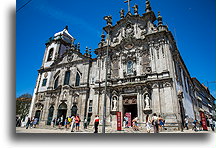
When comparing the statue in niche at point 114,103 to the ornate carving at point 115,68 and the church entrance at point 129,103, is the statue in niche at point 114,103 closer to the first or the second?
the church entrance at point 129,103

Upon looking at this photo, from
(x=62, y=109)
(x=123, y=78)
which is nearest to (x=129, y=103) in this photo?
(x=123, y=78)

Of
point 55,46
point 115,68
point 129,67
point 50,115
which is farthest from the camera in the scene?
point 55,46

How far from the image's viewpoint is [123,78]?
1820 cm

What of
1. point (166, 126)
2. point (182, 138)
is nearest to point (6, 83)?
point (182, 138)

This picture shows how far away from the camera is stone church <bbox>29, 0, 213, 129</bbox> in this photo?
15742mm

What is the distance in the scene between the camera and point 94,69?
74.8 feet

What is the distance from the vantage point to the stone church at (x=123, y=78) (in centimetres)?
1574

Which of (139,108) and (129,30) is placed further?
(129,30)

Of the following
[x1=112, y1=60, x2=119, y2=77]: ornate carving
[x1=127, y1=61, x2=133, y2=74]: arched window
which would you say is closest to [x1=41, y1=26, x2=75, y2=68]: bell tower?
[x1=112, y1=60, x2=119, y2=77]: ornate carving

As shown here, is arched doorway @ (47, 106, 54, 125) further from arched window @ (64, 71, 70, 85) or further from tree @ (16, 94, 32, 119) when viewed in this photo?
arched window @ (64, 71, 70, 85)

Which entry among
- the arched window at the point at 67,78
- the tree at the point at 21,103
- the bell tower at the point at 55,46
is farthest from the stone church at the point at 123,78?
the tree at the point at 21,103

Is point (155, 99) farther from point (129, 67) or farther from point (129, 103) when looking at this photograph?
point (129, 67)

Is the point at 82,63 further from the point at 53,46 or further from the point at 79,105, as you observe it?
the point at 53,46
